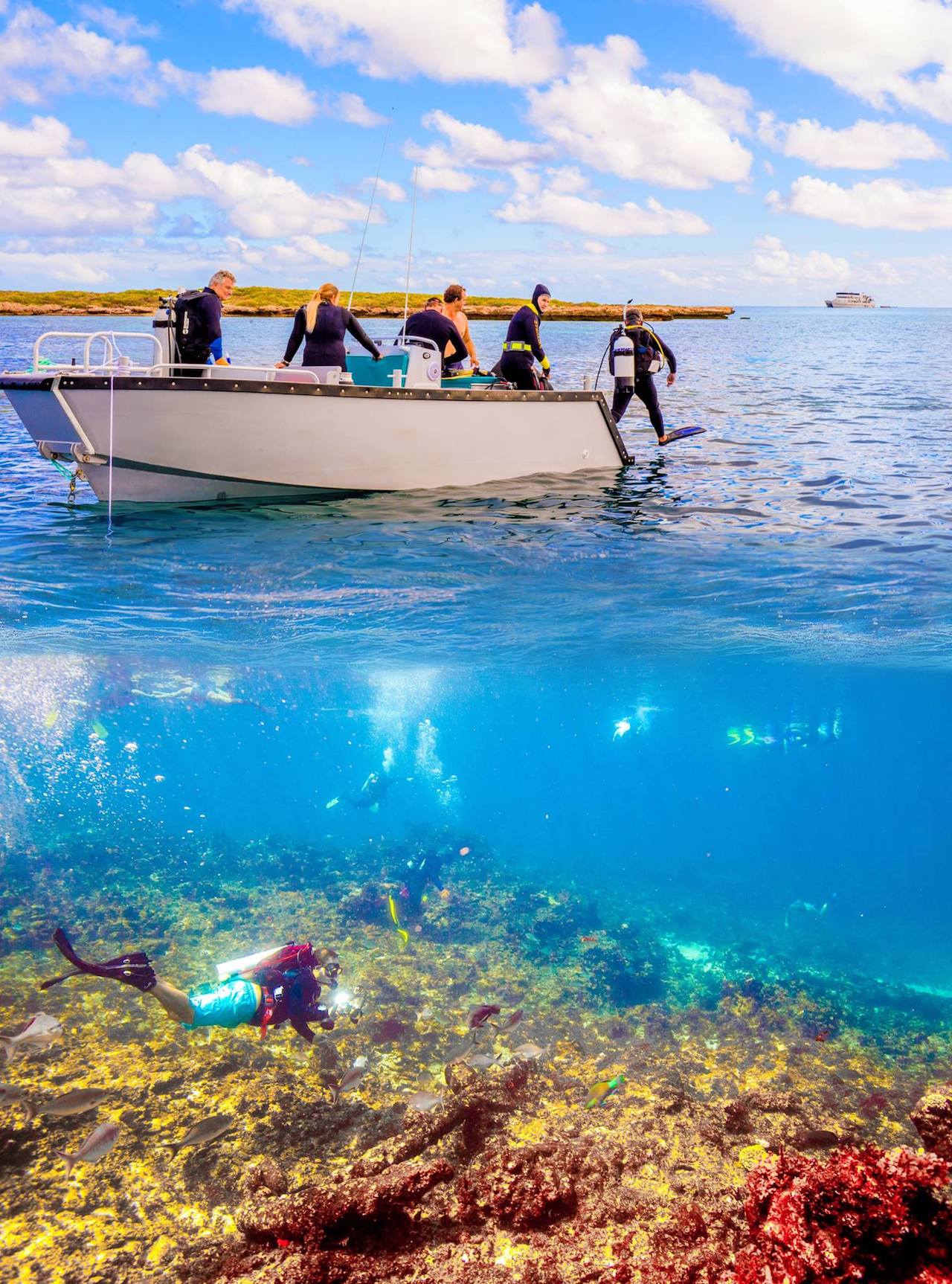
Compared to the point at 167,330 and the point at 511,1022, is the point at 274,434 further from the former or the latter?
the point at 511,1022

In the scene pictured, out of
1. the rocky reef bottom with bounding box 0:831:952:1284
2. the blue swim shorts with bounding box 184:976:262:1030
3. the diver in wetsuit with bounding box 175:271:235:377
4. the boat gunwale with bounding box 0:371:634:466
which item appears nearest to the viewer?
the rocky reef bottom with bounding box 0:831:952:1284

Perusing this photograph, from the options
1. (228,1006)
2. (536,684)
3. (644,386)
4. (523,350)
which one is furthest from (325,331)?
(228,1006)

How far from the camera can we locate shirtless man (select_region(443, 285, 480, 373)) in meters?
11.1

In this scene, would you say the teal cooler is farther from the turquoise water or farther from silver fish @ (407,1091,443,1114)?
silver fish @ (407,1091,443,1114)

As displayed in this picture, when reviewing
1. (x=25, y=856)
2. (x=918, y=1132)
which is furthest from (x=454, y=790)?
(x=918, y=1132)

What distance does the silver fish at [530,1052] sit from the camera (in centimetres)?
430

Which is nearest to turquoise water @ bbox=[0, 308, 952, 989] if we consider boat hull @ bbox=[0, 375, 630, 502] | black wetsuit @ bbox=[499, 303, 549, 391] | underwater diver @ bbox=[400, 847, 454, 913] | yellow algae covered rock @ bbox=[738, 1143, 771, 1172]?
boat hull @ bbox=[0, 375, 630, 502]

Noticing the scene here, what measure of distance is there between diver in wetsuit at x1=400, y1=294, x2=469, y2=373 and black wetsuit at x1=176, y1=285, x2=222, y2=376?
2.21 meters

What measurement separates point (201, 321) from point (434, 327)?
271 cm

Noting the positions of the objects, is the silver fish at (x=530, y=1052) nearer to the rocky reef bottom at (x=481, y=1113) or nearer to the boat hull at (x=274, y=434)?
the rocky reef bottom at (x=481, y=1113)

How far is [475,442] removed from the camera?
11312mm

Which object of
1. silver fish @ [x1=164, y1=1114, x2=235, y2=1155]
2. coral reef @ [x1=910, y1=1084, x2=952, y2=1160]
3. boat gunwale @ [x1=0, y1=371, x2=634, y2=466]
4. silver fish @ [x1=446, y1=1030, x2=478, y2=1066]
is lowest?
silver fish @ [x1=446, y1=1030, x2=478, y2=1066]

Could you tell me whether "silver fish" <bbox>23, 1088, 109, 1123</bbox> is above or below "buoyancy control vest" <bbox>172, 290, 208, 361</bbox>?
below

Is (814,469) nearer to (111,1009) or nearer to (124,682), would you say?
(124,682)
